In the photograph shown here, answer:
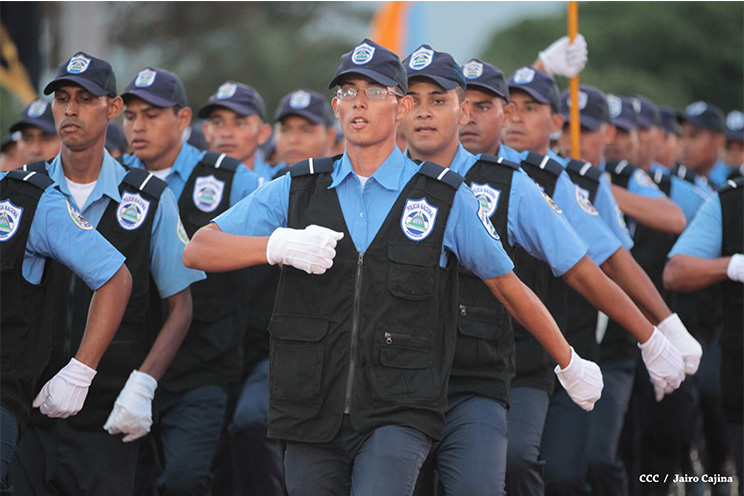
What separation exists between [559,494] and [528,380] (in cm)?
77

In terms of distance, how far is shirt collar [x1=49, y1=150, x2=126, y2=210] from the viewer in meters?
6.19

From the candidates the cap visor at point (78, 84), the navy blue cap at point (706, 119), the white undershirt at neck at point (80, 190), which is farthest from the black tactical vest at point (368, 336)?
the navy blue cap at point (706, 119)

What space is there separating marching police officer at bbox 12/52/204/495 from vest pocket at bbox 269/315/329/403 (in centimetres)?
133

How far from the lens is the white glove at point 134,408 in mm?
6020

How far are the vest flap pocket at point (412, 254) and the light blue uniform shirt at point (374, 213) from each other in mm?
125

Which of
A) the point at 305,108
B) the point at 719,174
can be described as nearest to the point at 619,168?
the point at 305,108

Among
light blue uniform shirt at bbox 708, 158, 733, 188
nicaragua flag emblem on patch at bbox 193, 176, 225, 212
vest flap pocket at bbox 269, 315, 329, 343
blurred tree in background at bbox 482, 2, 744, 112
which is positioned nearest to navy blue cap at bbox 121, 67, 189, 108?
nicaragua flag emblem on patch at bbox 193, 176, 225, 212

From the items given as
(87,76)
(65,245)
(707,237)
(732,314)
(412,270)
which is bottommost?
(732,314)

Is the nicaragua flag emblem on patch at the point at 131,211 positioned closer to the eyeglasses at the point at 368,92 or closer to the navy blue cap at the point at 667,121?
the eyeglasses at the point at 368,92

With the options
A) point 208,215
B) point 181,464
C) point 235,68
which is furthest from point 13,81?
point 235,68

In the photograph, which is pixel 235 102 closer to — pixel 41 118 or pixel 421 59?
pixel 41 118

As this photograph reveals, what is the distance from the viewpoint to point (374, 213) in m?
5.16

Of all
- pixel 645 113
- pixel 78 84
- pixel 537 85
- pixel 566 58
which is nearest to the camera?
pixel 78 84

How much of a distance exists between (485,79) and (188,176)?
6.36 ft
